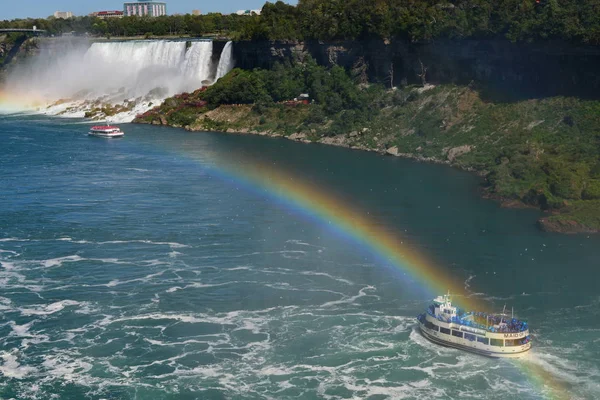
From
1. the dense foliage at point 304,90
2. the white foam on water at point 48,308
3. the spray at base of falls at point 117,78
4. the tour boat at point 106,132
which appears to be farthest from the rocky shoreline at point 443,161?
the white foam on water at point 48,308

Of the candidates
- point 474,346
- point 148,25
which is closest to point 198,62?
point 148,25

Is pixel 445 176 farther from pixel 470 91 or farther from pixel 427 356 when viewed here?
pixel 427 356

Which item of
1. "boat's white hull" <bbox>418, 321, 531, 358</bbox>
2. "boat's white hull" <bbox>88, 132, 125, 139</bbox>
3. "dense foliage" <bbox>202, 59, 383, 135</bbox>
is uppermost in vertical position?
"dense foliage" <bbox>202, 59, 383, 135</bbox>

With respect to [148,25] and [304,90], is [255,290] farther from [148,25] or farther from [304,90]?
[148,25]

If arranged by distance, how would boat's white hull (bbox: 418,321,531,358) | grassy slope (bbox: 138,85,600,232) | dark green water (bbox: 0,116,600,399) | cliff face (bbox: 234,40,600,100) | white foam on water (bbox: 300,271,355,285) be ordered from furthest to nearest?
cliff face (bbox: 234,40,600,100), grassy slope (bbox: 138,85,600,232), white foam on water (bbox: 300,271,355,285), boat's white hull (bbox: 418,321,531,358), dark green water (bbox: 0,116,600,399)

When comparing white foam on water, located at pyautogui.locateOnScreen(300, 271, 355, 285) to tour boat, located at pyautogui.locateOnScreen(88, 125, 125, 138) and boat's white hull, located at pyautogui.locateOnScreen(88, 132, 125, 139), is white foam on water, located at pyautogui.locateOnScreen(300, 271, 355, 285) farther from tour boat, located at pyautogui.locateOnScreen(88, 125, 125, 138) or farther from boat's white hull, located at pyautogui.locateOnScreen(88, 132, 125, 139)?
tour boat, located at pyautogui.locateOnScreen(88, 125, 125, 138)

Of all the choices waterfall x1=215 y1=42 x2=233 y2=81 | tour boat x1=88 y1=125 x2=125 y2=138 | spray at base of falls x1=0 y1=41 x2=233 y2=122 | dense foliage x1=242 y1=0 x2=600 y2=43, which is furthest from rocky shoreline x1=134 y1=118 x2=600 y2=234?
dense foliage x1=242 y1=0 x2=600 y2=43

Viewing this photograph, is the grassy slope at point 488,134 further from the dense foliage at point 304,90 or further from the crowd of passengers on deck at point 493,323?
the crowd of passengers on deck at point 493,323

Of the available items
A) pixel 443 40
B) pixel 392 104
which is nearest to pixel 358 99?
pixel 392 104
